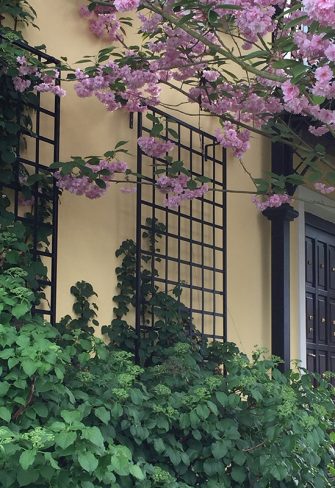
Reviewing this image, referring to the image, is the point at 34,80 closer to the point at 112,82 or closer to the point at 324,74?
the point at 112,82

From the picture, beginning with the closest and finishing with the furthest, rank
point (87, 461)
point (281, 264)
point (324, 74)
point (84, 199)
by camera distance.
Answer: point (87, 461)
point (324, 74)
point (84, 199)
point (281, 264)

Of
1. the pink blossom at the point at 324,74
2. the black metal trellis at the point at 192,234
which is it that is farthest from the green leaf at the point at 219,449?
the pink blossom at the point at 324,74

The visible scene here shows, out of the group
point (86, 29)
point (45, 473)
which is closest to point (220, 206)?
point (86, 29)

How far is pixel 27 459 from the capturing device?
222 cm

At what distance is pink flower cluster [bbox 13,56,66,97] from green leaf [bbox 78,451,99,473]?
2030 mm

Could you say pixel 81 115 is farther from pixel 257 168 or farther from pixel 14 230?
pixel 257 168

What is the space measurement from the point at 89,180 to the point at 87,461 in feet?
6.16

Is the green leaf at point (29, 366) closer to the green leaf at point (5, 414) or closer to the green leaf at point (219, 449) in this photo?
the green leaf at point (5, 414)

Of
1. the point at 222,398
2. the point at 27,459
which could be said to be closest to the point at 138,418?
the point at 222,398

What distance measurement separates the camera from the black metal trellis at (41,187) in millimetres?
3818

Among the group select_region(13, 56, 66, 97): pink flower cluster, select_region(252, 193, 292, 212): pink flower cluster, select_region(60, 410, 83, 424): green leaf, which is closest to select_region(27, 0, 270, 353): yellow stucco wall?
select_region(13, 56, 66, 97): pink flower cluster

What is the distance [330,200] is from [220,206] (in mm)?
1943

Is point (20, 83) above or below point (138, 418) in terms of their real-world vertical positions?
above

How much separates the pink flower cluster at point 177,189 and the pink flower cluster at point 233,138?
1.61ft
